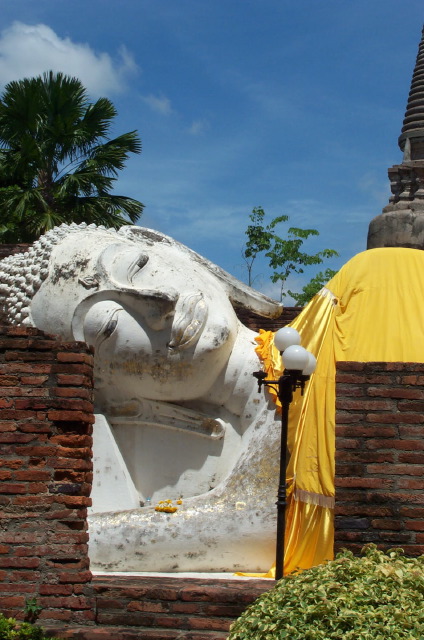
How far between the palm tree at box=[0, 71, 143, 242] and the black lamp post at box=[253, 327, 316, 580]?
903cm

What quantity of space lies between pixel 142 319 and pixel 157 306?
184 millimetres

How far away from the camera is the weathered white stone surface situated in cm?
758

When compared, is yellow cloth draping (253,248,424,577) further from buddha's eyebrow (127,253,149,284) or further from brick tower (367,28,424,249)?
brick tower (367,28,424,249)

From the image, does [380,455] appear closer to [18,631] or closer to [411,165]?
[18,631]

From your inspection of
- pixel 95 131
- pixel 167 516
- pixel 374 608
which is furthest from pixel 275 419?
pixel 95 131

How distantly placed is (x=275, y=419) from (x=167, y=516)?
1.13 meters

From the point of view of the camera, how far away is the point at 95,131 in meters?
16.5

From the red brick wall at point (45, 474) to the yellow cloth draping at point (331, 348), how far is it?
1635 mm

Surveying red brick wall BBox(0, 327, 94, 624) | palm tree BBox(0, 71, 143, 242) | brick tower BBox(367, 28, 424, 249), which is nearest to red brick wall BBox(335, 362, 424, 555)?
red brick wall BBox(0, 327, 94, 624)

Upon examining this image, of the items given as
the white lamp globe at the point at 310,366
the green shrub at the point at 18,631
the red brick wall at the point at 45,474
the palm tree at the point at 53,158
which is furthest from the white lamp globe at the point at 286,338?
the palm tree at the point at 53,158

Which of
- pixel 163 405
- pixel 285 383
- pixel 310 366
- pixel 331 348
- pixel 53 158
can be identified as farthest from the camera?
pixel 53 158

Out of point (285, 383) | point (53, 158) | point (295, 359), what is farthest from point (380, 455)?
point (53, 158)

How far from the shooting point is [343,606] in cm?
479

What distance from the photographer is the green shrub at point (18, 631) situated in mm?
5934
